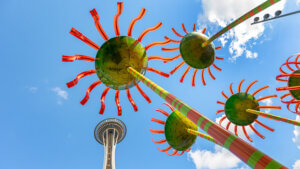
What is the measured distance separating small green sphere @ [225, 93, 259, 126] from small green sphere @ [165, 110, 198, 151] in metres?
1.24

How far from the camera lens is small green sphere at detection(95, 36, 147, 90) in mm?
3780

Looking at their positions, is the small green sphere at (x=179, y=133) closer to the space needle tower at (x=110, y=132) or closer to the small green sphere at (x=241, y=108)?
the small green sphere at (x=241, y=108)

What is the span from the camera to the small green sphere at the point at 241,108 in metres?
5.38

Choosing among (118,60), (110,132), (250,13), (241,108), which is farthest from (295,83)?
(110,132)

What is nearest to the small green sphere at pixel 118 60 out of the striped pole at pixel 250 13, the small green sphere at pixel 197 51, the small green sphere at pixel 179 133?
the small green sphere at pixel 197 51

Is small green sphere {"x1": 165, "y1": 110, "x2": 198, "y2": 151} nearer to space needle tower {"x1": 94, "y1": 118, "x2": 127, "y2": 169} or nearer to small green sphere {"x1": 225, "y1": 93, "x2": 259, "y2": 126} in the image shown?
small green sphere {"x1": 225, "y1": 93, "x2": 259, "y2": 126}

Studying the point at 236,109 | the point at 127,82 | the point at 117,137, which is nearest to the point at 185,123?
the point at 236,109

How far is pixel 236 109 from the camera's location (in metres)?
5.51

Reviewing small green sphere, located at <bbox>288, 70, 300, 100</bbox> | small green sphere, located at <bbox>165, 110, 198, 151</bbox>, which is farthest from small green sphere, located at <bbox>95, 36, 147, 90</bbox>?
small green sphere, located at <bbox>288, 70, 300, 100</bbox>

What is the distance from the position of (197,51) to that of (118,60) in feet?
6.56

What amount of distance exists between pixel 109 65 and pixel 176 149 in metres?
2.98

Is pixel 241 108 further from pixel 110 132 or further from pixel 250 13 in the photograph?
pixel 110 132

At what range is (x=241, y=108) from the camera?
546cm

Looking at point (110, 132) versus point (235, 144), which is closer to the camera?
point (235, 144)
